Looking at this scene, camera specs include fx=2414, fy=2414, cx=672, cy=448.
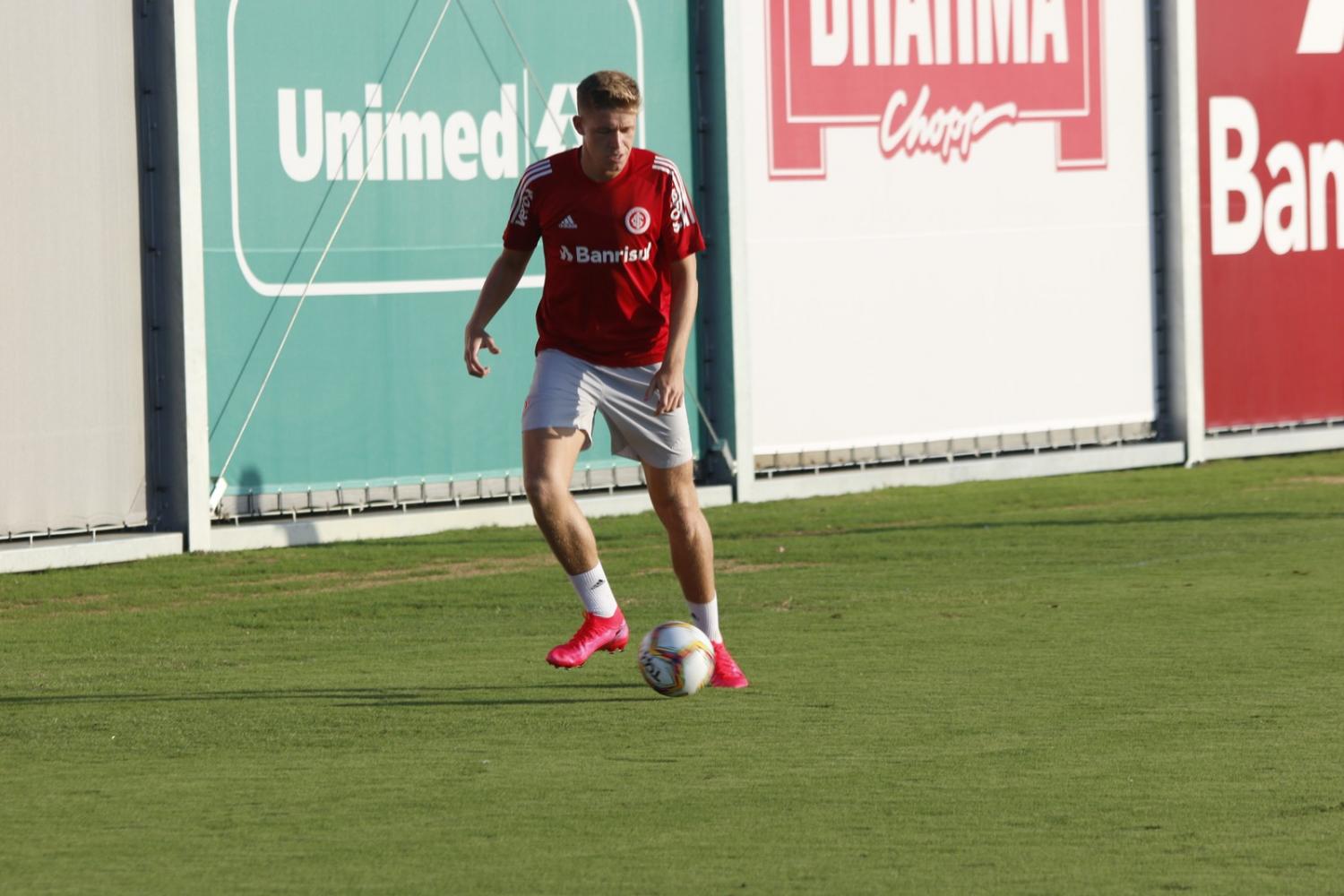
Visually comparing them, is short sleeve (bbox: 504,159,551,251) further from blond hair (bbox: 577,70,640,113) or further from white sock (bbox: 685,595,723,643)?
white sock (bbox: 685,595,723,643)

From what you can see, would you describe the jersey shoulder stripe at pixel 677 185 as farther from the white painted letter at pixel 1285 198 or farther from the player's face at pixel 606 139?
the white painted letter at pixel 1285 198

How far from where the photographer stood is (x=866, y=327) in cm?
1681

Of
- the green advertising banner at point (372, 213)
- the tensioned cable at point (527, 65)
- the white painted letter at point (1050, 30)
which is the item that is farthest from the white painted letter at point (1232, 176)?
the tensioned cable at point (527, 65)

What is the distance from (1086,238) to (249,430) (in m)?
7.06

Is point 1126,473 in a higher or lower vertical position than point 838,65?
lower

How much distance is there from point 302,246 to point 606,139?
21.1 ft

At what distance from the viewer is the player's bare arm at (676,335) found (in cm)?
820

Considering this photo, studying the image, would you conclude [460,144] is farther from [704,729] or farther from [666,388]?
[704,729]

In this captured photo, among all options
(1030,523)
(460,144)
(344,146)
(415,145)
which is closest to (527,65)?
(460,144)

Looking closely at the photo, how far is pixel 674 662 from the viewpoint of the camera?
25.8 ft

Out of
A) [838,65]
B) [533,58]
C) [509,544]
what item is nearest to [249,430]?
[509,544]

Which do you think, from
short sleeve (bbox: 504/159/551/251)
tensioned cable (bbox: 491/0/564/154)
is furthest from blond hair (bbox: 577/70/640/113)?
tensioned cable (bbox: 491/0/564/154)

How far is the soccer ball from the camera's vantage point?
25.8 ft

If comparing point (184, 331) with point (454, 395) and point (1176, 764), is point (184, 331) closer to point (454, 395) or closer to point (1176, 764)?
point (454, 395)
